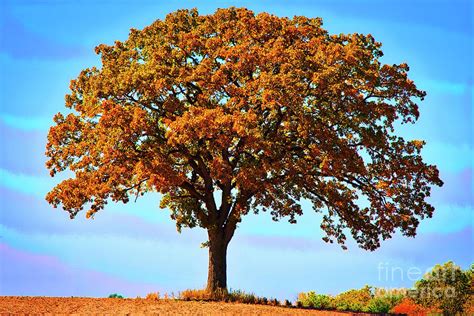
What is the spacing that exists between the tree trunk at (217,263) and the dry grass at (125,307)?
2649 millimetres

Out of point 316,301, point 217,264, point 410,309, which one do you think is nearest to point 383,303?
point 410,309

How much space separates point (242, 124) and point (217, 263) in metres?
8.40

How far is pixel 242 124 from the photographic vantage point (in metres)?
25.0

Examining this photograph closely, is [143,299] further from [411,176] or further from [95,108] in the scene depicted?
[411,176]

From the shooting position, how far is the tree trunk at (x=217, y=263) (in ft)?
97.8

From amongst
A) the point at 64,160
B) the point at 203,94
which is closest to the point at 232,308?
the point at 203,94

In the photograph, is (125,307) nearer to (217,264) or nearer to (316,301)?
(217,264)

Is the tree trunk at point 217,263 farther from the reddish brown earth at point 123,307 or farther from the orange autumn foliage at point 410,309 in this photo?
the orange autumn foliage at point 410,309

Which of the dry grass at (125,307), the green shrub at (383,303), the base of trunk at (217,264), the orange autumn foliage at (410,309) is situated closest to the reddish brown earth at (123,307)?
the dry grass at (125,307)

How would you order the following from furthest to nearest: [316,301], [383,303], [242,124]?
[316,301]
[383,303]
[242,124]

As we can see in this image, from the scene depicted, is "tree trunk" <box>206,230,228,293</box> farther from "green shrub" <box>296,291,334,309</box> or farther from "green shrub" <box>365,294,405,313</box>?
"green shrub" <box>365,294,405,313</box>

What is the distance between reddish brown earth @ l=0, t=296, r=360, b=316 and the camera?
24234 millimetres

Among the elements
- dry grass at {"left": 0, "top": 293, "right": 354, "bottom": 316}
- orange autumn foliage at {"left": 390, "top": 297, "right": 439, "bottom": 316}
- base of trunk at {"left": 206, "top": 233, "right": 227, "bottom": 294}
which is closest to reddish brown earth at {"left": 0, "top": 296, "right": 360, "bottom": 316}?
dry grass at {"left": 0, "top": 293, "right": 354, "bottom": 316}

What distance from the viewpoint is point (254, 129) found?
2561 cm
